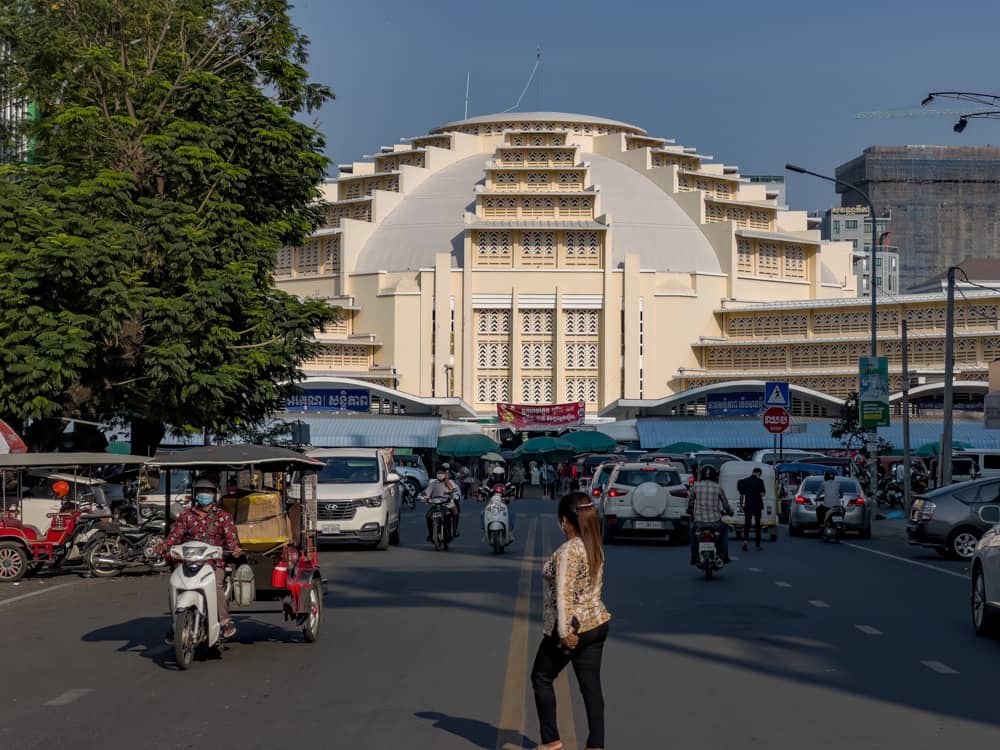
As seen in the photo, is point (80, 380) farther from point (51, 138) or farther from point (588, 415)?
point (588, 415)

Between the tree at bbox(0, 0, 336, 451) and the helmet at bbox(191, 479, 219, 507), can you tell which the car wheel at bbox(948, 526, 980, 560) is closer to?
the tree at bbox(0, 0, 336, 451)

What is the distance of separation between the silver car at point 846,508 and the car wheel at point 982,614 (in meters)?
18.1

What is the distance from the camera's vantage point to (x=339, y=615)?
1586cm

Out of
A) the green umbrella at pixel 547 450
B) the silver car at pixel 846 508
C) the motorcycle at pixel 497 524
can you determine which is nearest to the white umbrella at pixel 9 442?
the motorcycle at pixel 497 524

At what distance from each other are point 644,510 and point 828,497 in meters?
5.34

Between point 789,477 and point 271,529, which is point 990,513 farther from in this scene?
point 789,477

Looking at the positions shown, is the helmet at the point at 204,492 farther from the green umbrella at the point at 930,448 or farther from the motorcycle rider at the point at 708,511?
the green umbrella at the point at 930,448

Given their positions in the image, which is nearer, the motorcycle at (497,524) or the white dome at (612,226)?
the motorcycle at (497,524)

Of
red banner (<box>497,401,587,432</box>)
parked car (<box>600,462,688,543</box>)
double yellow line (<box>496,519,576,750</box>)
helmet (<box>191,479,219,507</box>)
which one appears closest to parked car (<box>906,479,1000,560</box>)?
parked car (<box>600,462,688,543</box>)

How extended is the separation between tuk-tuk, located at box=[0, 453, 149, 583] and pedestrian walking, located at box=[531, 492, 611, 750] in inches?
544

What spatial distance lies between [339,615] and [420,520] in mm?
25692

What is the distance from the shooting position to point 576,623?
7789 mm

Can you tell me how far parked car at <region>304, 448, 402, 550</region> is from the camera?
26188 mm

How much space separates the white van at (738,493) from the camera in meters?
31.7
